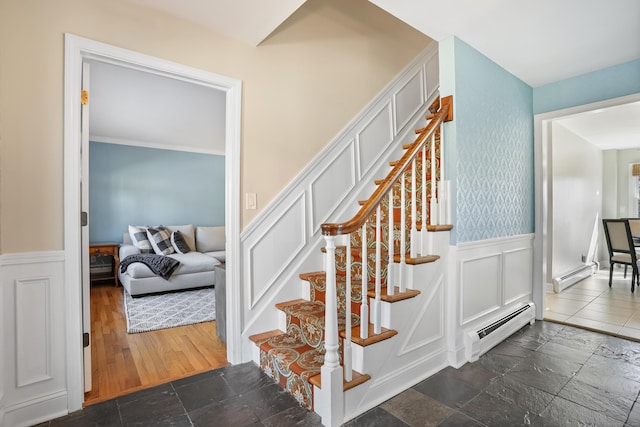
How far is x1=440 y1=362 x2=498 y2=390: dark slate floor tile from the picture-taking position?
6.71ft

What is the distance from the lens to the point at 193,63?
2.15m

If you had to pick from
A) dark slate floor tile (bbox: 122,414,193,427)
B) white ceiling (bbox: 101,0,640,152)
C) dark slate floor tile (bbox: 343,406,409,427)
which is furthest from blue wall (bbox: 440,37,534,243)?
dark slate floor tile (bbox: 122,414,193,427)

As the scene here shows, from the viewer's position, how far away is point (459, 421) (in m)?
1.67

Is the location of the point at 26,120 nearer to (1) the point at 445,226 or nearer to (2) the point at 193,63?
(2) the point at 193,63

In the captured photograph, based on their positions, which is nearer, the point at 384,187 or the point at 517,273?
the point at 384,187

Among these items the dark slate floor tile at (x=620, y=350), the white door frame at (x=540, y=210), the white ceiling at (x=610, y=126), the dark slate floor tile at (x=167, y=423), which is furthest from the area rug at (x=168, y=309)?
the white ceiling at (x=610, y=126)

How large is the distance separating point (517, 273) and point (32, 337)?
3.62m

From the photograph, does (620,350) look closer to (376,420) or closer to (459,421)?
(459,421)

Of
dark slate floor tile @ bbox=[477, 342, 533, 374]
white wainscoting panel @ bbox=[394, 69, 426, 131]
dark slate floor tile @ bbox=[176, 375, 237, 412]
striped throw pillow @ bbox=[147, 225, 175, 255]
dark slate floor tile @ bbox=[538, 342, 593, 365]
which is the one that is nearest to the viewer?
dark slate floor tile @ bbox=[176, 375, 237, 412]

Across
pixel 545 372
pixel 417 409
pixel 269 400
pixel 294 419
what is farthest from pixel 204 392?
pixel 545 372

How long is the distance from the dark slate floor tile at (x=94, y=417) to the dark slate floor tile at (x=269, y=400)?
0.69m

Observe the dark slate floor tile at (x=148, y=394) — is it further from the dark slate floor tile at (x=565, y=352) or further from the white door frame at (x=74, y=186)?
the dark slate floor tile at (x=565, y=352)

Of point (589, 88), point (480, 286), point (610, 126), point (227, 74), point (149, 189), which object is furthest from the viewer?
point (149, 189)

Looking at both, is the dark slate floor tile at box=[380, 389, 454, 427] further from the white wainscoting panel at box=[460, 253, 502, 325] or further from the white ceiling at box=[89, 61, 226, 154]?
the white ceiling at box=[89, 61, 226, 154]
